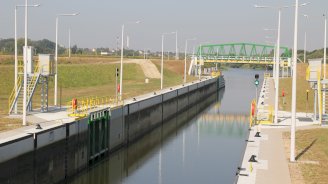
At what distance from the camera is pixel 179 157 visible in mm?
32125

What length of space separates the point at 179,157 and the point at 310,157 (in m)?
11.8

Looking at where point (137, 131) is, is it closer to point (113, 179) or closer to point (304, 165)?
point (113, 179)

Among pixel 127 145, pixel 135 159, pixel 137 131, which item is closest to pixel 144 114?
pixel 137 131

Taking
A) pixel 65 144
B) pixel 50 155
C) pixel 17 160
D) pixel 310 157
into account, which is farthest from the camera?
pixel 65 144

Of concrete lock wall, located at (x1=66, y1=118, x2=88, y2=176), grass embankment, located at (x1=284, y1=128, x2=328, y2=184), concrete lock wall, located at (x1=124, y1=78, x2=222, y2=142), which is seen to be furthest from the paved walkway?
concrete lock wall, located at (x1=124, y1=78, x2=222, y2=142)

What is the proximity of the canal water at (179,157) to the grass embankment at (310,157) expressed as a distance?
4160mm

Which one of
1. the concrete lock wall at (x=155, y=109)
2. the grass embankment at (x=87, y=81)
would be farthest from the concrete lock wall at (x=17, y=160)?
the concrete lock wall at (x=155, y=109)

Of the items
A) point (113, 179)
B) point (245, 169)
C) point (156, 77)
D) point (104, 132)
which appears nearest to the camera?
point (245, 169)

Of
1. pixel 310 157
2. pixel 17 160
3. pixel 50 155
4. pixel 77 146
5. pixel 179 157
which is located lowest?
pixel 179 157

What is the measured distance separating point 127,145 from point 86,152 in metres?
7.93

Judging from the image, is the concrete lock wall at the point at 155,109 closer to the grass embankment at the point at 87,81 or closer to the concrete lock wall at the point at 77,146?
the grass embankment at the point at 87,81

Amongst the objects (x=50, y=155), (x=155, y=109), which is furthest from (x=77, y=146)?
(x=155, y=109)

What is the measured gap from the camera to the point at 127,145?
35156 millimetres

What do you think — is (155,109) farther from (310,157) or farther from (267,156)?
(310,157)
